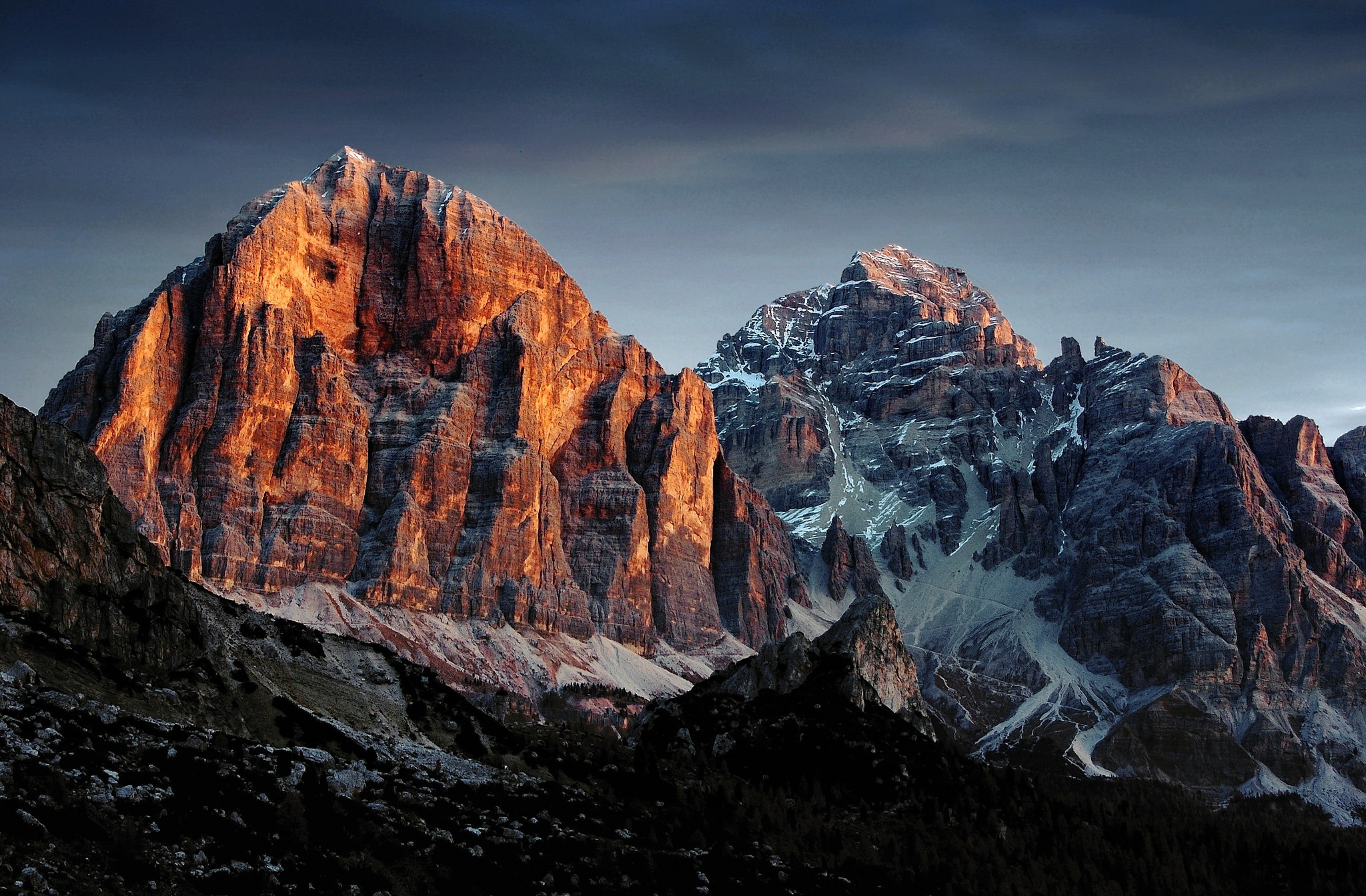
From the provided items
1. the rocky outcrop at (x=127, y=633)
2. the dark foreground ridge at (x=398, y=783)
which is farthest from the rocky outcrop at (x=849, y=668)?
the rocky outcrop at (x=127, y=633)

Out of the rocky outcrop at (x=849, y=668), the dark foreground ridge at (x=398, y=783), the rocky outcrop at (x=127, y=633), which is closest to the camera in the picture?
the dark foreground ridge at (x=398, y=783)

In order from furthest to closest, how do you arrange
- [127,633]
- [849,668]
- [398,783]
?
[849,668], [127,633], [398,783]

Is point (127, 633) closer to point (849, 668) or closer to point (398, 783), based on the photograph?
point (398, 783)

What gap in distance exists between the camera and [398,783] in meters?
74.6

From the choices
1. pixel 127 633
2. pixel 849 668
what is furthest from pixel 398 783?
pixel 849 668

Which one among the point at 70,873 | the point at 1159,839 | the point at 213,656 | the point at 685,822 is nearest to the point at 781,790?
the point at 685,822

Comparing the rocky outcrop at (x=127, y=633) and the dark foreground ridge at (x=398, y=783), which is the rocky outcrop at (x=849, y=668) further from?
the rocky outcrop at (x=127, y=633)

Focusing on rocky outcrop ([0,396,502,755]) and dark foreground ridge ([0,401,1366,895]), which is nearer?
dark foreground ridge ([0,401,1366,895])

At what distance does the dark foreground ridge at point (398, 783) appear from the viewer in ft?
181

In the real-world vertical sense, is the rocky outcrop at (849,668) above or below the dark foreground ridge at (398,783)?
above

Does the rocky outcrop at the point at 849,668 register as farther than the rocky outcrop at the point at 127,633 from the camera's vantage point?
Yes

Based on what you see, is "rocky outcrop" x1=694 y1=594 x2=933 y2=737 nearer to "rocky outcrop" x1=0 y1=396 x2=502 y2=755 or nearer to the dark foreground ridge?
the dark foreground ridge

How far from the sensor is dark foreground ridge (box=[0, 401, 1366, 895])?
2170 inches

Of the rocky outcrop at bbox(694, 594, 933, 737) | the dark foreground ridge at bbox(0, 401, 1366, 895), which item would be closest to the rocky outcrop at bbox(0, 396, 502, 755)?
the dark foreground ridge at bbox(0, 401, 1366, 895)
